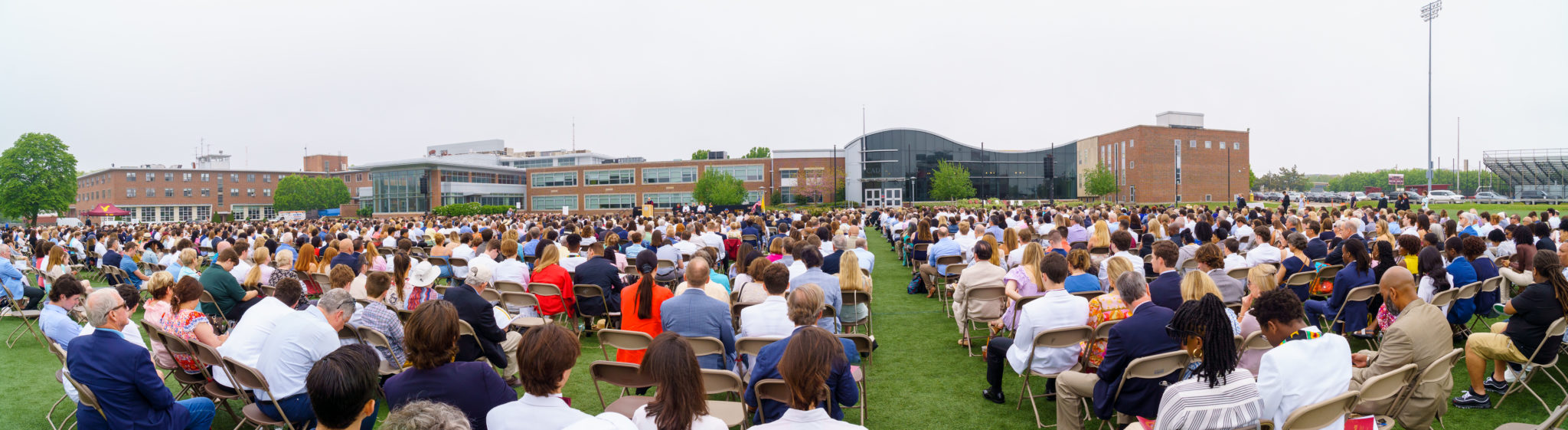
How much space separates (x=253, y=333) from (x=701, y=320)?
3119 millimetres

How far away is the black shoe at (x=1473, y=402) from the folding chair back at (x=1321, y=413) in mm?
3601

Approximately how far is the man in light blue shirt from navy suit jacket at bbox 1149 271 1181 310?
8.76 metres

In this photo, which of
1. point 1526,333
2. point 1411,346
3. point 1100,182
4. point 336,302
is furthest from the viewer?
point 1100,182

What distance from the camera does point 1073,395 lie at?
470 cm

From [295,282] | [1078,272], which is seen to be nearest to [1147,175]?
[1078,272]

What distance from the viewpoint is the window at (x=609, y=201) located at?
238 ft

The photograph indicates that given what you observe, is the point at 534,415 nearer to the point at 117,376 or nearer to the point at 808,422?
the point at 808,422

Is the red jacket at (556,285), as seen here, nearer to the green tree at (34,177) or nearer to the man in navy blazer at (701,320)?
the man in navy blazer at (701,320)

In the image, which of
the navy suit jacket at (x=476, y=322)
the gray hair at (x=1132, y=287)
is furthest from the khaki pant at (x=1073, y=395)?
the navy suit jacket at (x=476, y=322)

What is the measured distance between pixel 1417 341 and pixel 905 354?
439 cm

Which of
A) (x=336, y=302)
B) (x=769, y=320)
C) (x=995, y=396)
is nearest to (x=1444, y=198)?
(x=995, y=396)

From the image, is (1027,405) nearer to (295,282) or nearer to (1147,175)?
(295,282)

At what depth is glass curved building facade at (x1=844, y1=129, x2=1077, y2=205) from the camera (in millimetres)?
66938

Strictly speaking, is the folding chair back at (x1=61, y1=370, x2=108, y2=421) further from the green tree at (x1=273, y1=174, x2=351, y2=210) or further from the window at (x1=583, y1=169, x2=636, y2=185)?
the green tree at (x1=273, y1=174, x2=351, y2=210)
